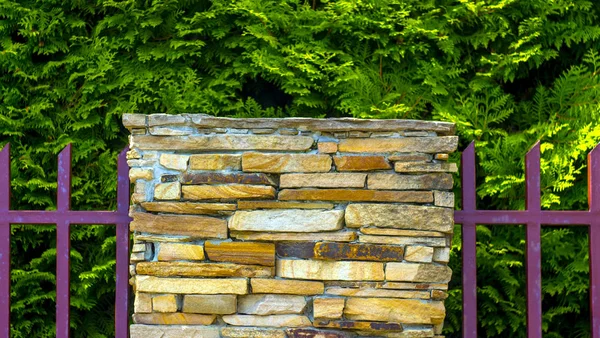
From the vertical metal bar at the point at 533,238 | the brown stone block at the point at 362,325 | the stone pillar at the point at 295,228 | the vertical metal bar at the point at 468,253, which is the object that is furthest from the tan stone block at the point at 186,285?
the vertical metal bar at the point at 533,238

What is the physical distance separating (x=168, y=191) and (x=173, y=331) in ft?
1.69

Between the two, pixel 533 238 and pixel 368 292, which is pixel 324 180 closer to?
pixel 368 292

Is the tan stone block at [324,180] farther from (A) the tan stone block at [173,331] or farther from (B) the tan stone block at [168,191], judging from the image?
(A) the tan stone block at [173,331]

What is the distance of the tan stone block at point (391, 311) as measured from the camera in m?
2.54

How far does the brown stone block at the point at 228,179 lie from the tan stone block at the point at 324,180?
0.06 metres

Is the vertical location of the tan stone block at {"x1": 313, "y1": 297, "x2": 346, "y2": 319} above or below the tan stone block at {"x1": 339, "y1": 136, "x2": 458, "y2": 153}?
below

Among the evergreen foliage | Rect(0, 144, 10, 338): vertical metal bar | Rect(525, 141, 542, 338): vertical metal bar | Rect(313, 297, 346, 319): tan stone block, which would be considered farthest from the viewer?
the evergreen foliage

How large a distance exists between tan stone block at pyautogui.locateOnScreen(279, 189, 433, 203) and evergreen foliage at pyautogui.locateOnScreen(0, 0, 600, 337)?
1031 mm

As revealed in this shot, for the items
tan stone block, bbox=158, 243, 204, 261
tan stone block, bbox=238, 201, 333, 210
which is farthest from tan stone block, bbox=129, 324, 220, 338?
tan stone block, bbox=238, 201, 333, 210

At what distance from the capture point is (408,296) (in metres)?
2.55

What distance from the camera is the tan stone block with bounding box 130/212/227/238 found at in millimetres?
2562

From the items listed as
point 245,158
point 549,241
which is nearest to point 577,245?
point 549,241

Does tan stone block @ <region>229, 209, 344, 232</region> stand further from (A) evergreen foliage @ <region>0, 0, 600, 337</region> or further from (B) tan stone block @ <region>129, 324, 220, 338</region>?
(A) evergreen foliage @ <region>0, 0, 600, 337</region>

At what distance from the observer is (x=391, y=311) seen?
2.54 metres
